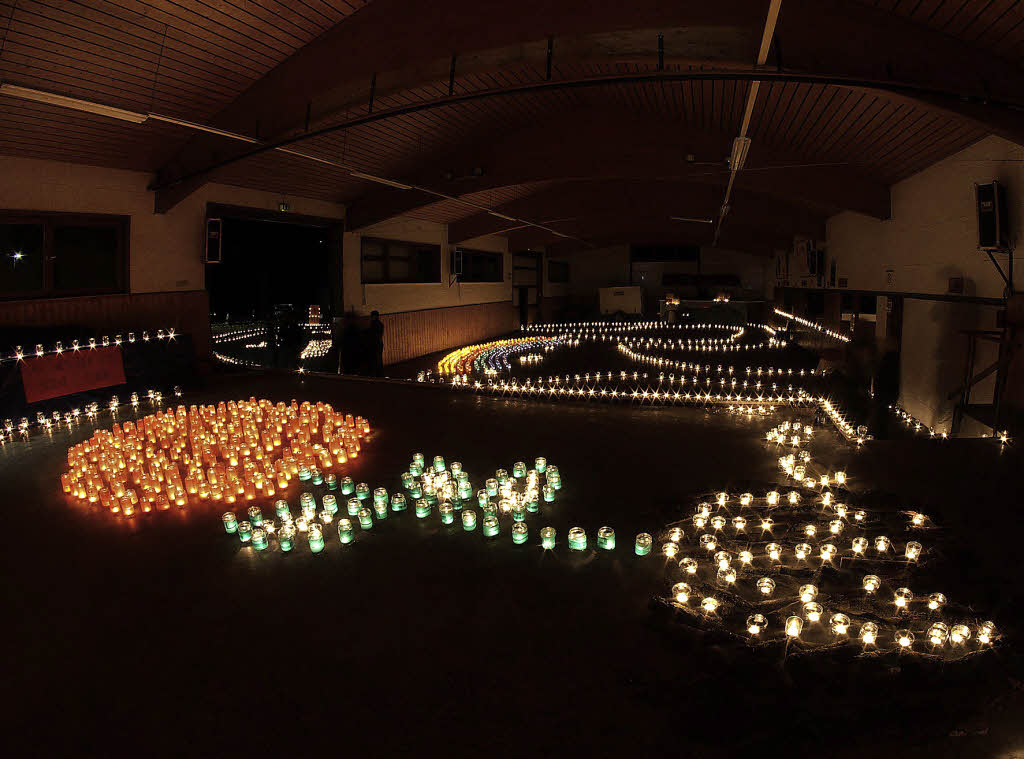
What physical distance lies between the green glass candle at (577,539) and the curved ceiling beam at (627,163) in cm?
721

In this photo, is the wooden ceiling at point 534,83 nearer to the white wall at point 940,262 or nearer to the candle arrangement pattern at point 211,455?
the white wall at point 940,262

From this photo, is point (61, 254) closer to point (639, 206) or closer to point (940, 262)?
point (940, 262)

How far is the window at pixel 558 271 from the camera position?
24.7 meters

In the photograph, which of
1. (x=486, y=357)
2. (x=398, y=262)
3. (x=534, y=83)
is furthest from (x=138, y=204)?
(x=486, y=357)

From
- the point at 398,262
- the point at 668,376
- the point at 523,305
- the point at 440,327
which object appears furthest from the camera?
the point at 523,305

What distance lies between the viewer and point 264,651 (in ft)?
8.56

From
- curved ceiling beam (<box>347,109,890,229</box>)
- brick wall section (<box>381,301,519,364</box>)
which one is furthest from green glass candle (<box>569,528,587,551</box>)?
brick wall section (<box>381,301,519,364</box>)

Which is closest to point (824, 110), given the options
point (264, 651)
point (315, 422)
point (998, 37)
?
point (998, 37)

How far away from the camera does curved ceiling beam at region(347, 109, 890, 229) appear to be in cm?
889

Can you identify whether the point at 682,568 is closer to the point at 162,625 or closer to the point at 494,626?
the point at 494,626

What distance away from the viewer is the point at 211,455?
5254 mm

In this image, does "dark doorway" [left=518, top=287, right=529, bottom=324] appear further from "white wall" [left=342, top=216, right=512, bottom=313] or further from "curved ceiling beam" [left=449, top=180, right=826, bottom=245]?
"curved ceiling beam" [left=449, top=180, right=826, bottom=245]

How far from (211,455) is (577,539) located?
12.0 feet

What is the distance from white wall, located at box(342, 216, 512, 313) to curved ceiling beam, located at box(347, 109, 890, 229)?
5.49 ft
